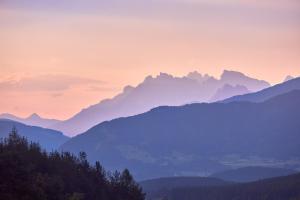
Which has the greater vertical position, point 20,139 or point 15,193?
point 20,139

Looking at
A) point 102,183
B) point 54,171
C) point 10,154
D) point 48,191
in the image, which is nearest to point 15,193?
point 10,154

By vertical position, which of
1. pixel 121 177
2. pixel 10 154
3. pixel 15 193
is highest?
pixel 121 177

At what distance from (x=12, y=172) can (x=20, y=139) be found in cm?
5287

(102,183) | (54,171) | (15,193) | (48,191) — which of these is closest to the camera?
(15,193)

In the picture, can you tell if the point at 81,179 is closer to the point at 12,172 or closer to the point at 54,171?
the point at 54,171

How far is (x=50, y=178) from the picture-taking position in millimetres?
110562

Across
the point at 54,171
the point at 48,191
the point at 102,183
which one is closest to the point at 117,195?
the point at 102,183

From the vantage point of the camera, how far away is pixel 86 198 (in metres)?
133

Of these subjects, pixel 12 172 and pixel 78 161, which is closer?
pixel 12 172

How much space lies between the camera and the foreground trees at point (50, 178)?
80.0 meters

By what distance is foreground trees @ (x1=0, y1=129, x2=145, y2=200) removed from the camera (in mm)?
80000

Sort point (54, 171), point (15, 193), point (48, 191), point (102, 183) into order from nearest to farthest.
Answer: point (15, 193), point (48, 191), point (54, 171), point (102, 183)

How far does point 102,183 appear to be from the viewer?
142 metres

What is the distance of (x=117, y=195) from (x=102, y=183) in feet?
13.5
